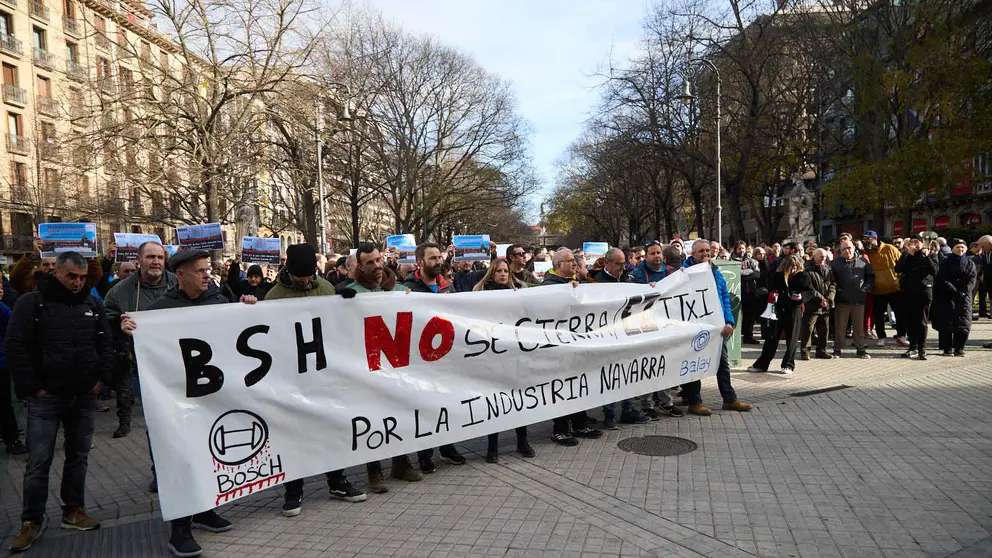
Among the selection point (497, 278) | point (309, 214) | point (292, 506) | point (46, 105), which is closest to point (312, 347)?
point (292, 506)

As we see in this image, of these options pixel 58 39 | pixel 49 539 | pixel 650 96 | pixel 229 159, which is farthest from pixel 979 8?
pixel 58 39

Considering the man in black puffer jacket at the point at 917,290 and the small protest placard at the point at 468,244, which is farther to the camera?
the small protest placard at the point at 468,244

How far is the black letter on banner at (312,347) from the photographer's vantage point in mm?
4633

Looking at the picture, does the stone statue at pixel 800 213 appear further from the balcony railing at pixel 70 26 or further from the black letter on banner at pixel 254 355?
the balcony railing at pixel 70 26

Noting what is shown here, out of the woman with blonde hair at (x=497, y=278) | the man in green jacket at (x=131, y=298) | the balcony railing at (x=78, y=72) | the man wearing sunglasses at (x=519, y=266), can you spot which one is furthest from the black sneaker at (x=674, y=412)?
the balcony railing at (x=78, y=72)

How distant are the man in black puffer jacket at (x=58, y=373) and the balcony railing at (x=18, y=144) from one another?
43124 mm

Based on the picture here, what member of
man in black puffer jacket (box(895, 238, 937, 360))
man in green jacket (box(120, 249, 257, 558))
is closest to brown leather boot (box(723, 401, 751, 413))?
man in black puffer jacket (box(895, 238, 937, 360))

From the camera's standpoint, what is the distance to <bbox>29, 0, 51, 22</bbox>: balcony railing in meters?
40.1

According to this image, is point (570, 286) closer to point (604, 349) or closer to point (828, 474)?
point (604, 349)

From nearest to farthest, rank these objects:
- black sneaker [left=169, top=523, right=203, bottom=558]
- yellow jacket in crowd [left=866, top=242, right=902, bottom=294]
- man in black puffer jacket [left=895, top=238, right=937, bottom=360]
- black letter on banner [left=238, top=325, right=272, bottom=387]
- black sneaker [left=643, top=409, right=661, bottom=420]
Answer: black sneaker [left=169, top=523, right=203, bottom=558] → black letter on banner [left=238, top=325, right=272, bottom=387] → black sneaker [left=643, top=409, right=661, bottom=420] → man in black puffer jacket [left=895, top=238, right=937, bottom=360] → yellow jacket in crowd [left=866, top=242, right=902, bottom=294]

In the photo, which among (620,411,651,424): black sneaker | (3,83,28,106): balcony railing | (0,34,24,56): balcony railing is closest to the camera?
(620,411,651,424): black sneaker

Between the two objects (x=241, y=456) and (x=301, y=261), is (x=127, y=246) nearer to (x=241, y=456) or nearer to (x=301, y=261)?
(x=301, y=261)

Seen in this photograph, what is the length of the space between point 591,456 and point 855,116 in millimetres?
28174

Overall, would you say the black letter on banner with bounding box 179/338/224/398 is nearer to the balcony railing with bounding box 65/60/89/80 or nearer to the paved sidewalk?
the paved sidewalk
